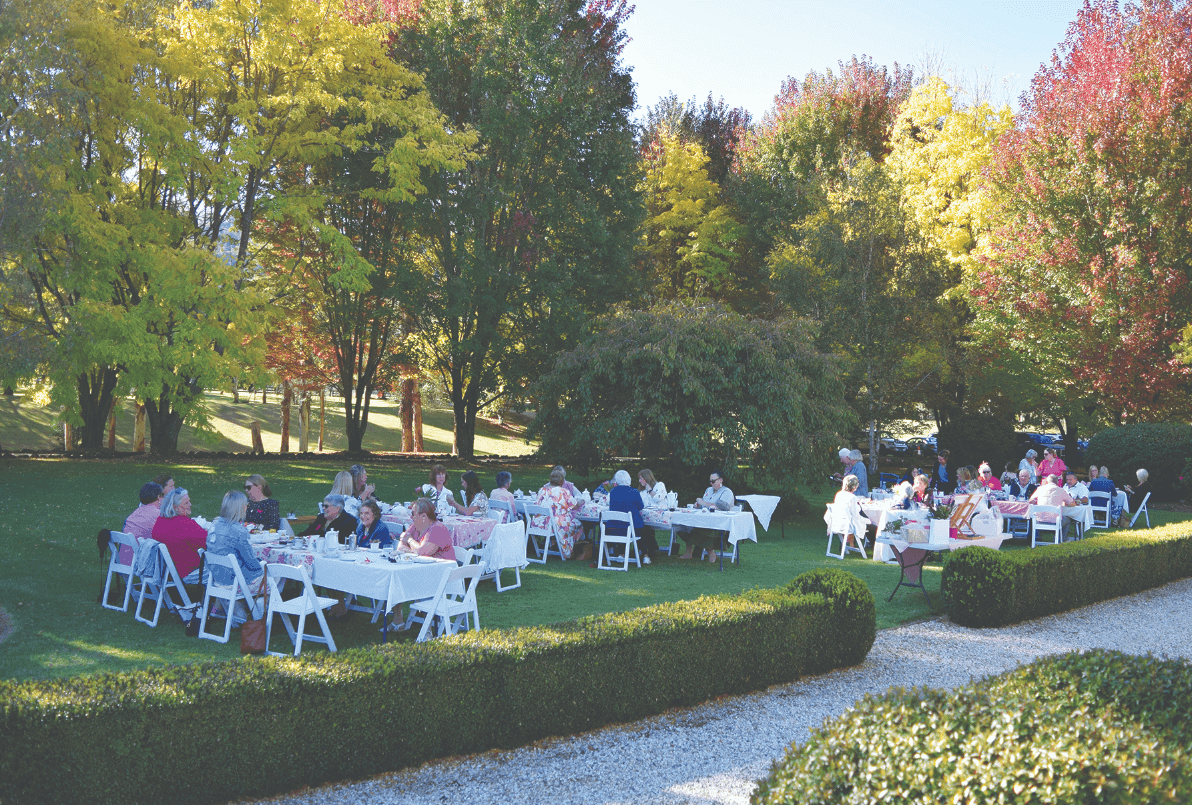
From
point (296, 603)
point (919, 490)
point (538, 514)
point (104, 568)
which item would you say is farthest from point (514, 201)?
point (296, 603)

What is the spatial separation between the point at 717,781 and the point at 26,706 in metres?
3.89

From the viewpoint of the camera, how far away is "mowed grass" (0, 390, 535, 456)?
3534 cm

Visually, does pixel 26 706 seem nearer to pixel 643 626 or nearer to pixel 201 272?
pixel 643 626

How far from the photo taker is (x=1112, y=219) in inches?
878

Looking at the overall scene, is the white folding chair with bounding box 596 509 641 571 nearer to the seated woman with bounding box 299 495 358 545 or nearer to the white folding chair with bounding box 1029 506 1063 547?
the seated woman with bounding box 299 495 358 545

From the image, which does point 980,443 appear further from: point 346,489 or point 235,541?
point 235,541

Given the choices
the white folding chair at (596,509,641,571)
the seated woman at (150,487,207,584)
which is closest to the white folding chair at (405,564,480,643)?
the seated woman at (150,487,207,584)

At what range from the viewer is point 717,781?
17.6 feet

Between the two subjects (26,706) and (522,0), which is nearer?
(26,706)

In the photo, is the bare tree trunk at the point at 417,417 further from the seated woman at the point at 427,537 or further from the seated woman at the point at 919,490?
the seated woman at the point at 427,537

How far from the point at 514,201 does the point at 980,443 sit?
51.9ft

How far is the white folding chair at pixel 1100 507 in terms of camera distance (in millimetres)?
17803

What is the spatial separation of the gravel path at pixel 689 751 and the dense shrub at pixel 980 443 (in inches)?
700

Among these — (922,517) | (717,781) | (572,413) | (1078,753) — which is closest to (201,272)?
(572,413)
